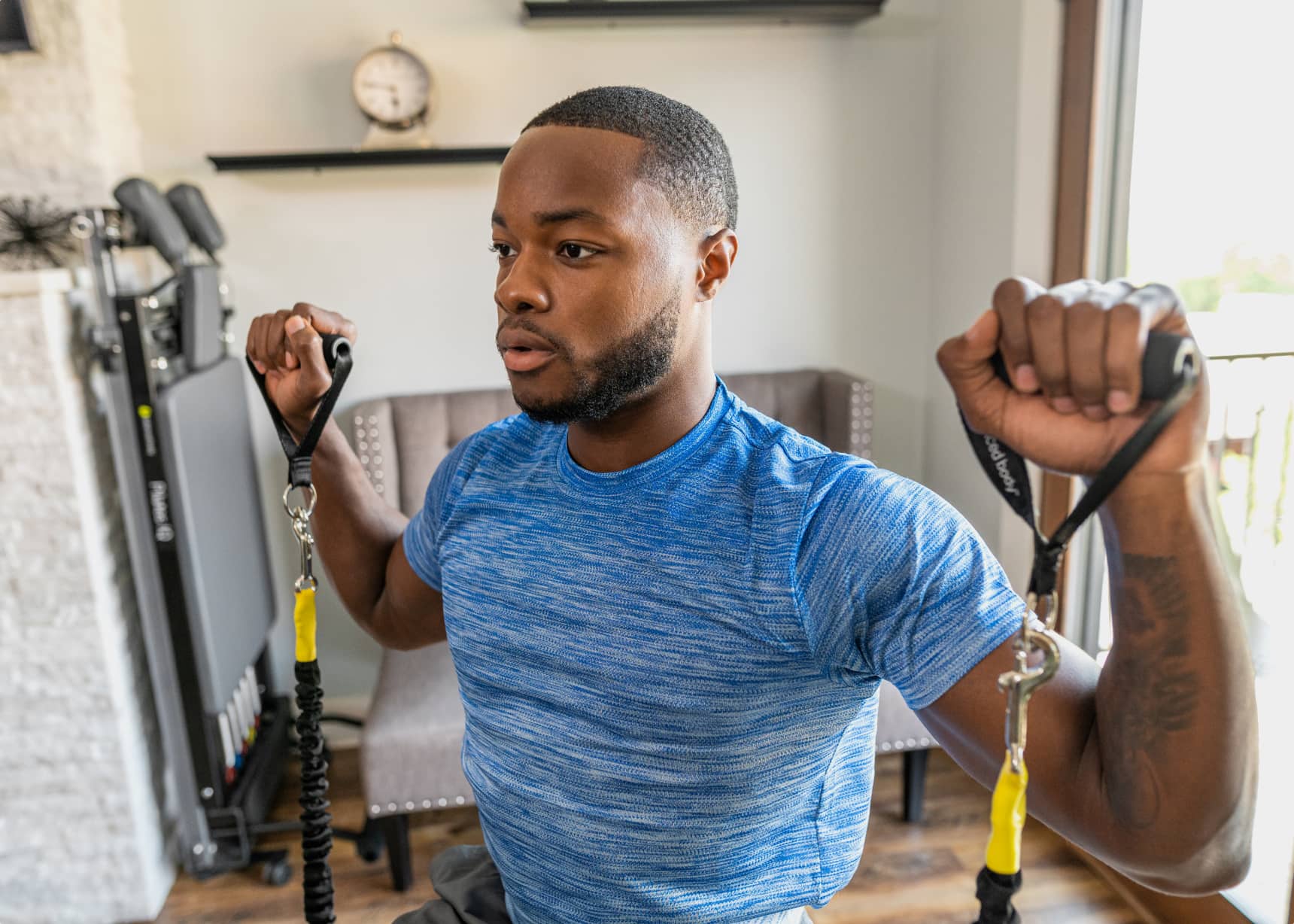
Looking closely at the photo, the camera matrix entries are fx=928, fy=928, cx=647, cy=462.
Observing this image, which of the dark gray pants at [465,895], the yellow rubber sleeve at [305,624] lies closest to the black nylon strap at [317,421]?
the yellow rubber sleeve at [305,624]

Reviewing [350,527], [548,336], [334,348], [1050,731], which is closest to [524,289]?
[548,336]

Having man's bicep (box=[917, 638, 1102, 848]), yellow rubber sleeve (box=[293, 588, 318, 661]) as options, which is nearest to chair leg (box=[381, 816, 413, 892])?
yellow rubber sleeve (box=[293, 588, 318, 661])

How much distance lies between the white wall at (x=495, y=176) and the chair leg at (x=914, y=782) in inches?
23.8

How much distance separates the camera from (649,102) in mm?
957

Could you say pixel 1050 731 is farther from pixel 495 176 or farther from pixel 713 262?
pixel 495 176

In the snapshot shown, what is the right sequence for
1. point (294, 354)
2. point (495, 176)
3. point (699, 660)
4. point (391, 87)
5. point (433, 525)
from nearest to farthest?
point (699, 660) < point (294, 354) < point (433, 525) < point (391, 87) < point (495, 176)

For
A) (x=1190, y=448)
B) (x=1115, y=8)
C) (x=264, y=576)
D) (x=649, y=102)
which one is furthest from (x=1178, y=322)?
(x=264, y=576)

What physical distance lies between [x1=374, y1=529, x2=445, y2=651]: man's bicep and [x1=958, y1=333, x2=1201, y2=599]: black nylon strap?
0.77 metres

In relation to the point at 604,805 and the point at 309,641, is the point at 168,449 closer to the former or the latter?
the point at 309,641

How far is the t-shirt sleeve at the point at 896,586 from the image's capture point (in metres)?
0.73

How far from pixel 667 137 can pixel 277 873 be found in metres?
1.94

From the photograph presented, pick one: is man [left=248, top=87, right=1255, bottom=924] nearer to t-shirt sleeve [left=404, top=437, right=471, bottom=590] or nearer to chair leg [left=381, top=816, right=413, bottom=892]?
t-shirt sleeve [left=404, top=437, right=471, bottom=590]

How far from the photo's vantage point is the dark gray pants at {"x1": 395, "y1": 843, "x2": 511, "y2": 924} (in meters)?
1.02

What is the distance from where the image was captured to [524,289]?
2.83 ft
